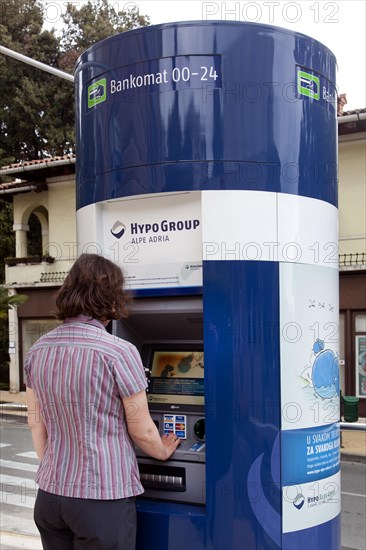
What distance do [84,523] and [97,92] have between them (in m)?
2.08

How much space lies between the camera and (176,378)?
10.2 ft

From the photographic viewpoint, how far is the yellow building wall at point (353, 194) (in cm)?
1199

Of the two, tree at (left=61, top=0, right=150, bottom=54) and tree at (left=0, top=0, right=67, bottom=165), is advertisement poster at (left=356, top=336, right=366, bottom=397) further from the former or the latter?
tree at (left=61, top=0, right=150, bottom=54)

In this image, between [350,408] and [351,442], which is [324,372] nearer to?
[350,408]

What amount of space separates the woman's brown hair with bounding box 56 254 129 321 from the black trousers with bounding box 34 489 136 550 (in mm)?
722

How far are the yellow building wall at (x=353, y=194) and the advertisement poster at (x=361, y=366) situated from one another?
1.90 m

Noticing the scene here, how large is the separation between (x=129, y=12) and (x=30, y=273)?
9.72m

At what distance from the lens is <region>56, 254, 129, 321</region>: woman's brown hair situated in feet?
7.57

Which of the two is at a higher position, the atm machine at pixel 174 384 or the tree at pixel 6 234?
the tree at pixel 6 234

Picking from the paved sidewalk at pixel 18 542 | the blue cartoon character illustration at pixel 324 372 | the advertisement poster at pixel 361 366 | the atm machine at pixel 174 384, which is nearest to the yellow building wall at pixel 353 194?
the advertisement poster at pixel 361 366

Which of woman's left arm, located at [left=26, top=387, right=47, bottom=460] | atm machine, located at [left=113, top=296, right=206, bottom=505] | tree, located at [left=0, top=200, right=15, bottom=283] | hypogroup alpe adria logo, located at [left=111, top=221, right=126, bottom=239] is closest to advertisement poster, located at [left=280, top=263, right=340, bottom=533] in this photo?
atm machine, located at [left=113, top=296, right=206, bottom=505]

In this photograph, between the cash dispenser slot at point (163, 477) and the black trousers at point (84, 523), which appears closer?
the black trousers at point (84, 523)

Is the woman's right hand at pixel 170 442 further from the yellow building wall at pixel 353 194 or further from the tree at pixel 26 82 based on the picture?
the tree at pixel 26 82

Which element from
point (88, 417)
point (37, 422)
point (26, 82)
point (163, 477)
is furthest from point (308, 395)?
point (26, 82)
